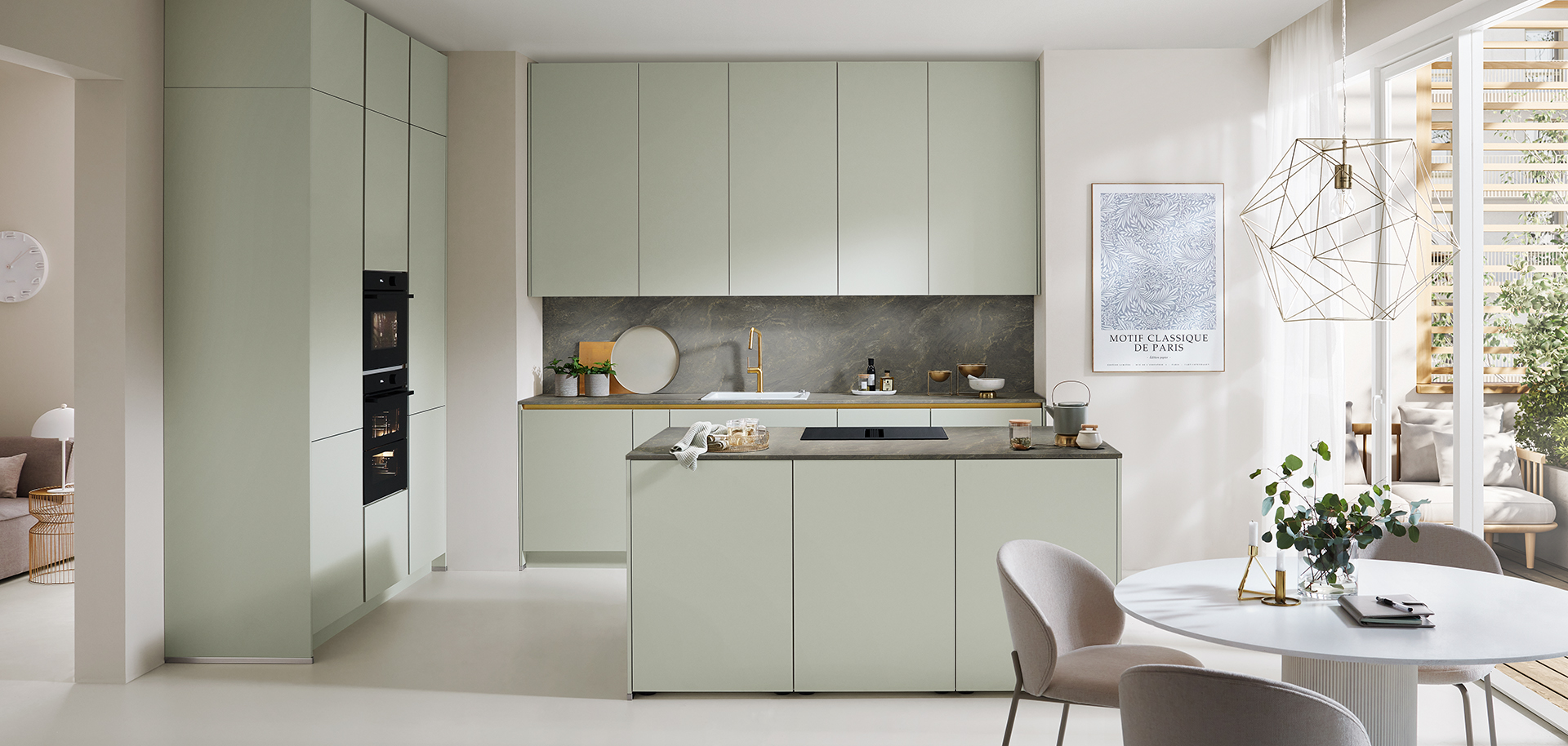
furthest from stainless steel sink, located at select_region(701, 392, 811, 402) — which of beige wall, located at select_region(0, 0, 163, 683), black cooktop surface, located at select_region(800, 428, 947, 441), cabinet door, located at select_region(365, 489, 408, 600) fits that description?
beige wall, located at select_region(0, 0, 163, 683)

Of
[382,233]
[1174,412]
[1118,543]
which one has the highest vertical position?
[382,233]

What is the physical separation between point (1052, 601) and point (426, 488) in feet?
10.7

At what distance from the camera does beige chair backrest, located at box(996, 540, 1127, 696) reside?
221 cm

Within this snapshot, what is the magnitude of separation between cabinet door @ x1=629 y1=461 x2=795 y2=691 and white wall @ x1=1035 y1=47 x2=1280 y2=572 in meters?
2.25

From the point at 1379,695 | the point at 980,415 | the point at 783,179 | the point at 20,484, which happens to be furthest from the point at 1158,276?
the point at 20,484

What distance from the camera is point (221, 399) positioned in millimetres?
3367

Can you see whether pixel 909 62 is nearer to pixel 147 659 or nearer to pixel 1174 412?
pixel 1174 412

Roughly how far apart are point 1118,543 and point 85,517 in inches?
142

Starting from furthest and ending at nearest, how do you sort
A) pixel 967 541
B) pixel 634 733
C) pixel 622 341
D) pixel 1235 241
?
pixel 622 341 < pixel 1235 241 < pixel 967 541 < pixel 634 733

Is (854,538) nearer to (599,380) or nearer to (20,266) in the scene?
(599,380)

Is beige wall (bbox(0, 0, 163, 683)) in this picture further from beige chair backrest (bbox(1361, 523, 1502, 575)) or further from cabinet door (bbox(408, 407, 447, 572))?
beige chair backrest (bbox(1361, 523, 1502, 575))

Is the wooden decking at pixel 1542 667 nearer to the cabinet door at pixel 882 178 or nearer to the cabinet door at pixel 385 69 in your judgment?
the cabinet door at pixel 882 178

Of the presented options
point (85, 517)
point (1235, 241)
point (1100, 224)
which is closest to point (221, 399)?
point (85, 517)

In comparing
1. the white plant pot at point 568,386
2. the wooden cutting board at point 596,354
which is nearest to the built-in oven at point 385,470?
the white plant pot at point 568,386
